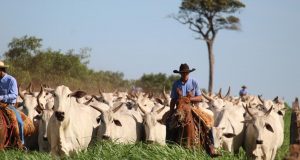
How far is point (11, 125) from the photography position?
39.7 ft

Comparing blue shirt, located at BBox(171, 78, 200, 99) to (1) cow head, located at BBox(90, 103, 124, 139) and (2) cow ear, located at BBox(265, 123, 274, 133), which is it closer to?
(1) cow head, located at BBox(90, 103, 124, 139)

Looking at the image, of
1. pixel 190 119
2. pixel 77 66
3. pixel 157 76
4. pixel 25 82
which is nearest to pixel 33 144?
pixel 190 119

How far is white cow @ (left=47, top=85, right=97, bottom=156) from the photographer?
459 inches

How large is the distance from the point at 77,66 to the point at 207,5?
8513 millimetres

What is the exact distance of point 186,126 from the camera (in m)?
11.5

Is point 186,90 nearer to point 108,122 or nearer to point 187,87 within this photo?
point 187,87

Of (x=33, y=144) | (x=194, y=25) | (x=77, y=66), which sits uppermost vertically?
(x=194, y=25)

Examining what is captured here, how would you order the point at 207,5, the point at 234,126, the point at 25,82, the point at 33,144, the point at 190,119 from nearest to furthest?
the point at 190,119 → the point at 33,144 → the point at 234,126 → the point at 25,82 → the point at 207,5

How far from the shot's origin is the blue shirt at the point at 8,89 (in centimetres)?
1214

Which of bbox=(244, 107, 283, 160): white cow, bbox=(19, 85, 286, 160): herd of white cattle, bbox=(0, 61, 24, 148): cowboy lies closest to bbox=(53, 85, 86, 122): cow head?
bbox=(19, 85, 286, 160): herd of white cattle

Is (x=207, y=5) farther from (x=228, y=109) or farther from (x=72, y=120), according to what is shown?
(x=72, y=120)

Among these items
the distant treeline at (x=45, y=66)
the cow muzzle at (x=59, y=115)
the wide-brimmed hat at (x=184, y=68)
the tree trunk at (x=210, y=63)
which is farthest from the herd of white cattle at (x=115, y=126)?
the tree trunk at (x=210, y=63)

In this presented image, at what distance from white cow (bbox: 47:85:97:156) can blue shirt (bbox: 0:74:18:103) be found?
78 cm

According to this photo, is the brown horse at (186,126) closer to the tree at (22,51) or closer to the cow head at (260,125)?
the cow head at (260,125)
